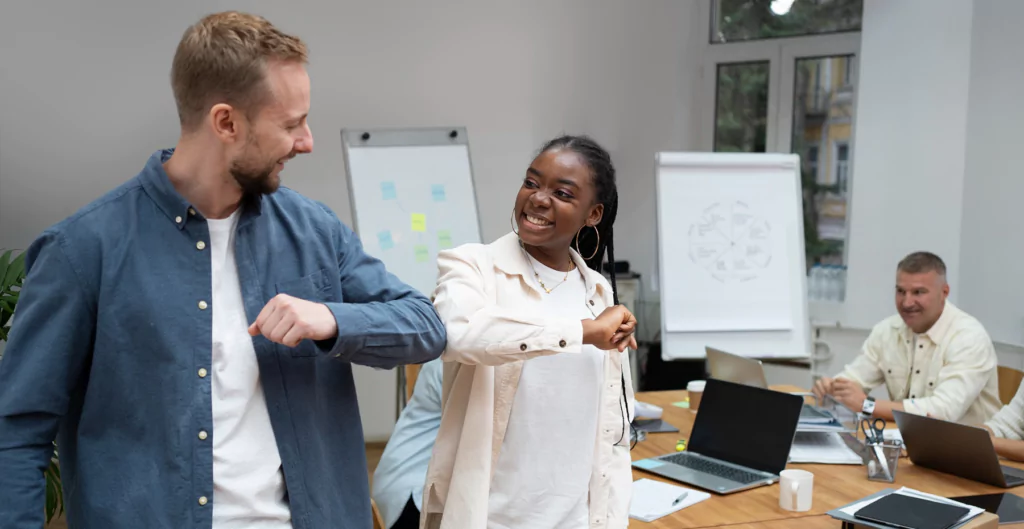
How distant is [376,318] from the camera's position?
1.28 meters

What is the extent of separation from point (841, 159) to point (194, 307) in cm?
537

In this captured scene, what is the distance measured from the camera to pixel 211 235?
128 cm

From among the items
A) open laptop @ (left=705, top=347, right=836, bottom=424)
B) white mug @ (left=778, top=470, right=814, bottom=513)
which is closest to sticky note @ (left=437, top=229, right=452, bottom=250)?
open laptop @ (left=705, top=347, right=836, bottom=424)

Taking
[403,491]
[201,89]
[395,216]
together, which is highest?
[201,89]

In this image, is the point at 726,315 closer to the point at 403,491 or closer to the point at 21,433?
the point at 403,491

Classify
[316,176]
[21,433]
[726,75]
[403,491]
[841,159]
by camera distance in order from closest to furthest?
[21,433], [403,491], [316,176], [841,159], [726,75]

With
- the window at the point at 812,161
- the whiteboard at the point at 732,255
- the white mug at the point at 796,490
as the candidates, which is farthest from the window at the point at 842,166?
the white mug at the point at 796,490

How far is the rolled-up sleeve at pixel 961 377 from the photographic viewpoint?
3.55 metres

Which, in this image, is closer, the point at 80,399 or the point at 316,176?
the point at 80,399

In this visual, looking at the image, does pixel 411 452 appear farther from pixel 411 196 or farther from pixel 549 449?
pixel 411 196

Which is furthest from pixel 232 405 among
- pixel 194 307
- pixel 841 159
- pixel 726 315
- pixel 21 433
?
pixel 841 159

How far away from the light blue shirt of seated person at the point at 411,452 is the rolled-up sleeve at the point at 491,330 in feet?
3.38

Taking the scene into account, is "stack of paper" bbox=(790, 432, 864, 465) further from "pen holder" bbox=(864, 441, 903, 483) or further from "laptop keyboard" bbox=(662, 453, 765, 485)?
"laptop keyboard" bbox=(662, 453, 765, 485)

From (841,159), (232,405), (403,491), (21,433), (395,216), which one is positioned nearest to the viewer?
(21,433)
